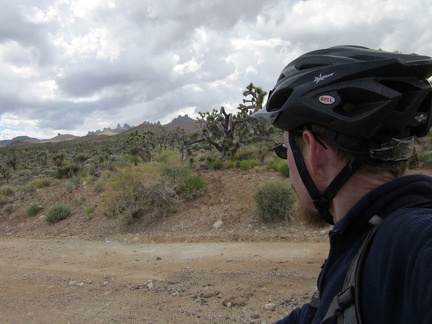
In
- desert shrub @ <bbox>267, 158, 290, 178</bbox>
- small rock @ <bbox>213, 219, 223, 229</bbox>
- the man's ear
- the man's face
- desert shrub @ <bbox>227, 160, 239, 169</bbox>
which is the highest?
the man's ear

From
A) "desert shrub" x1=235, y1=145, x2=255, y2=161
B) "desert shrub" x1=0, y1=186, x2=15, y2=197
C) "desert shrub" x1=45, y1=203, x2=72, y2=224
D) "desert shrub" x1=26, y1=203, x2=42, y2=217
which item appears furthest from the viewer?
"desert shrub" x1=0, y1=186, x2=15, y2=197

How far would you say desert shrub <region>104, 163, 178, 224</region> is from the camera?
1149 cm

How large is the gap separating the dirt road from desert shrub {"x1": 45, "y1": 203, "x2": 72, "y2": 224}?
3851 mm

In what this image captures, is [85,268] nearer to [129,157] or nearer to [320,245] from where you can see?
[320,245]

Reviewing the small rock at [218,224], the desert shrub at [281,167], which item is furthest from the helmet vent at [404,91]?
the desert shrub at [281,167]

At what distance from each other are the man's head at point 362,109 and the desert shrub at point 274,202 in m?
8.01

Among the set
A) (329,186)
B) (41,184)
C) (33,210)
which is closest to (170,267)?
(329,186)

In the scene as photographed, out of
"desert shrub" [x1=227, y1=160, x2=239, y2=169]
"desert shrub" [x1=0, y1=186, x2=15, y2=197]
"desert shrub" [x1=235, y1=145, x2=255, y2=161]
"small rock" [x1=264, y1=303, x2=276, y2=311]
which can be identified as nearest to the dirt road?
"small rock" [x1=264, y1=303, x2=276, y2=311]

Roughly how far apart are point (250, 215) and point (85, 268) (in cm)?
445

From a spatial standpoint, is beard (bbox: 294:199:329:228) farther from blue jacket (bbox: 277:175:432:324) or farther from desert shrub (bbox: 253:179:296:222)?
desert shrub (bbox: 253:179:296:222)

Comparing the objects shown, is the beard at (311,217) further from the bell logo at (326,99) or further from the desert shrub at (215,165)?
the desert shrub at (215,165)

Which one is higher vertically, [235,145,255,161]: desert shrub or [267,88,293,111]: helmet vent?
[267,88,293,111]: helmet vent

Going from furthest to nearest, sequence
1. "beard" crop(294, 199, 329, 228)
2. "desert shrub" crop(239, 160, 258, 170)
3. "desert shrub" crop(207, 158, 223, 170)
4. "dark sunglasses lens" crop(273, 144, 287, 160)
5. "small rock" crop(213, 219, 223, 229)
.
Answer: "desert shrub" crop(207, 158, 223, 170) → "desert shrub" crop(239, 160, 258, 170) → "small rock" crop(213, 219, 223, 229) → "dark sunglasses lens" crop(273, 144, 287, 160) → "beard" crop(294, 199, 329, 228)

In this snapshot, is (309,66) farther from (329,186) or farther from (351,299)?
(351,299)
